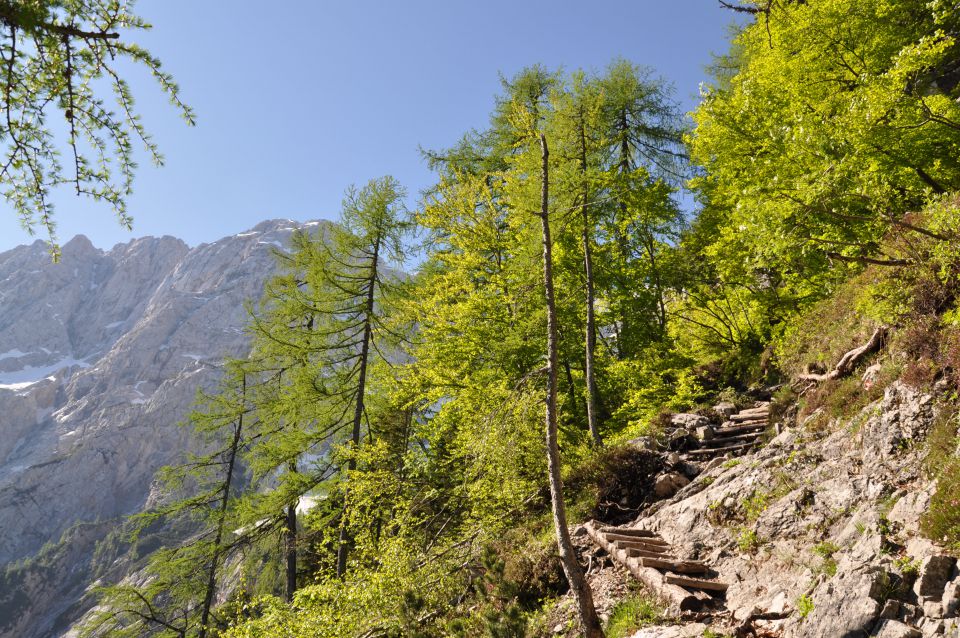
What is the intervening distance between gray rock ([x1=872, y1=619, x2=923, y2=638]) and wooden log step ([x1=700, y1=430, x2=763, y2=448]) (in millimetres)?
6130

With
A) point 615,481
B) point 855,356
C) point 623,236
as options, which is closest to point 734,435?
point 615,481

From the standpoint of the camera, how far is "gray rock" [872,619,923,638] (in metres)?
3.46

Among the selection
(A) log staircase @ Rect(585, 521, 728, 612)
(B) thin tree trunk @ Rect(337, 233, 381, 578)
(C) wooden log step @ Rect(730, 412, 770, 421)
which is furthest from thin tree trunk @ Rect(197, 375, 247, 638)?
(C) wooden log step @ Rect(730, 412, 770, 421)

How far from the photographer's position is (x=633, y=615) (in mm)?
5875

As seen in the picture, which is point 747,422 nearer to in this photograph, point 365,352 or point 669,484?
point 669,484

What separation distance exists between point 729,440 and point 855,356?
120 inches

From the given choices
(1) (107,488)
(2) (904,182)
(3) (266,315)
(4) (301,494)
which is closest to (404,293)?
(3) (266,315)

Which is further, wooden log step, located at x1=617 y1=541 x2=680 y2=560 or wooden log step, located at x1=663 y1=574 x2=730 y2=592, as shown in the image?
wooden log step, located at x1=617 y1=541 x2=680 y2=560

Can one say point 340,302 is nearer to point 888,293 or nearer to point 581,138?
point 581,138

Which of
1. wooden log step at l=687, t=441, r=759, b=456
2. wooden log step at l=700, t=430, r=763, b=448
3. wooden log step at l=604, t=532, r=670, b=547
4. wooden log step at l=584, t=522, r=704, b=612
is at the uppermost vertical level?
wooden log step at l=700, t=430, r=763, b=448

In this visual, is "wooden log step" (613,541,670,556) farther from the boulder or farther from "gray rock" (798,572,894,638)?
"gray rock" (798,572,894,638)

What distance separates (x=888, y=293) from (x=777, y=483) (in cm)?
302

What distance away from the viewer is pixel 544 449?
9.65m

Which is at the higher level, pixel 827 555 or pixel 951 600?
pixel 951 600
